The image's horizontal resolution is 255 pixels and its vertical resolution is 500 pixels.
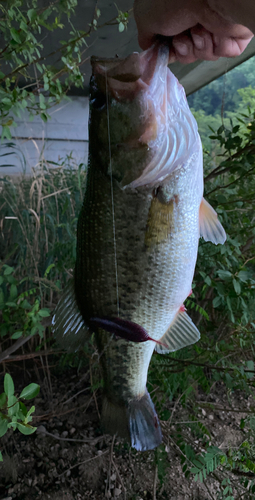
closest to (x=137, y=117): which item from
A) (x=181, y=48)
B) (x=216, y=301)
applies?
(x=181, y=48)

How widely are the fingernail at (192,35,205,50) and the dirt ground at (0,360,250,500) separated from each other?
1528 mm

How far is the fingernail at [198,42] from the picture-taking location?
818 mm

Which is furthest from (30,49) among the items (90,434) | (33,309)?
(90,434)

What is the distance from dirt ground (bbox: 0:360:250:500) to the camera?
1.54 metres

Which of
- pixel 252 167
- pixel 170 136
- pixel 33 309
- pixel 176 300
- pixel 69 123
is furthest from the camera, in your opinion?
pixel 69 123

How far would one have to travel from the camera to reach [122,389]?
3.11ft

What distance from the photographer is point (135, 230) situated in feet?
2.66

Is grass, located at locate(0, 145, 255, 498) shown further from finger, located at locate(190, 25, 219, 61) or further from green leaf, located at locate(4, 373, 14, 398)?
finger, located at locate(190, 25, 219, 61)

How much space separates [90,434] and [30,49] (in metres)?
1.93

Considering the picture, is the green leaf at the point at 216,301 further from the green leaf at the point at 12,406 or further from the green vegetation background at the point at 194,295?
the green leaf at the point at 12,406

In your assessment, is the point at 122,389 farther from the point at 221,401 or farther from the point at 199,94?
the point at 199,94

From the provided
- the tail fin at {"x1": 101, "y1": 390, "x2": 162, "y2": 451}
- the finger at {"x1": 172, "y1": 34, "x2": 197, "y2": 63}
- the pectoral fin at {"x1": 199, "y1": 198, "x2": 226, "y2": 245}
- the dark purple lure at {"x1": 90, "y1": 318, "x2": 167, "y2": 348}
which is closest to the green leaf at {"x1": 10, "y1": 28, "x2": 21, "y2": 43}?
the finger at {"x1": 172, "y1": 34, "x2": 197, "y2": 63}

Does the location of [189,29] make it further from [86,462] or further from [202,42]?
[86,462]

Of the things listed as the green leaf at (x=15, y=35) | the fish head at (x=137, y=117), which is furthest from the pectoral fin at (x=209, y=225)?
the green leaf at (x=15, y=35)
